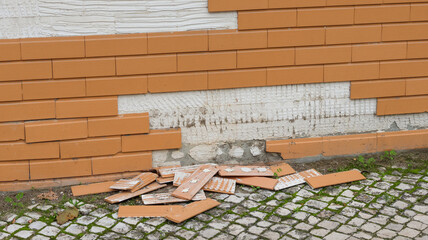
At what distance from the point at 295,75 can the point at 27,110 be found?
2823 mm

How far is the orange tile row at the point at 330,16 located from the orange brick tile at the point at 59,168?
2.18m

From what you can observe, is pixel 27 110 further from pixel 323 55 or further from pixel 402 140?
pixel 402 140

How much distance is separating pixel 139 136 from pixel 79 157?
0.65m

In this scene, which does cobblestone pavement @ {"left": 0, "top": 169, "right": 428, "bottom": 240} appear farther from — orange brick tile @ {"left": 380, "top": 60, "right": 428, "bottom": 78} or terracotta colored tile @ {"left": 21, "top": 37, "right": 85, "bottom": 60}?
terracotta colored tile @ {"left": 21, "top": 37, "right": 85, "bottom": 60}

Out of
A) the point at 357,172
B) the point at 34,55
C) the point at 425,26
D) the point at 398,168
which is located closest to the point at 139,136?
the point at 34,55

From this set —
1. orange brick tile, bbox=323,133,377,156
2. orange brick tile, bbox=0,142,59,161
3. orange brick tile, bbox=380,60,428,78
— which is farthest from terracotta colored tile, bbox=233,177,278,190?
orange brick tile, bbox=0,142,59,161

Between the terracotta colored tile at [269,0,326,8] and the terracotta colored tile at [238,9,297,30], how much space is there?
6 cm

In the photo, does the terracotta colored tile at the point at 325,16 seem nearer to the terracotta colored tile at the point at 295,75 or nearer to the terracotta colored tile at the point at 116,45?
the terracotta colored tile at the point at 295,75

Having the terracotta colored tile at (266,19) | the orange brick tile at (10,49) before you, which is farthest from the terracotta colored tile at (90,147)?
the terracotta colored tile at (266,19)

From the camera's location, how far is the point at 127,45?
19.0 feet

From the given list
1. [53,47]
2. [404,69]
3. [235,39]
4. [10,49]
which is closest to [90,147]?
[53,47]

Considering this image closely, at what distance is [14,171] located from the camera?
581cm

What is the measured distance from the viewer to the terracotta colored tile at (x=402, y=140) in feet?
21.6

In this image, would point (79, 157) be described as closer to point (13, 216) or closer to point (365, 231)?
point (13, 216)
